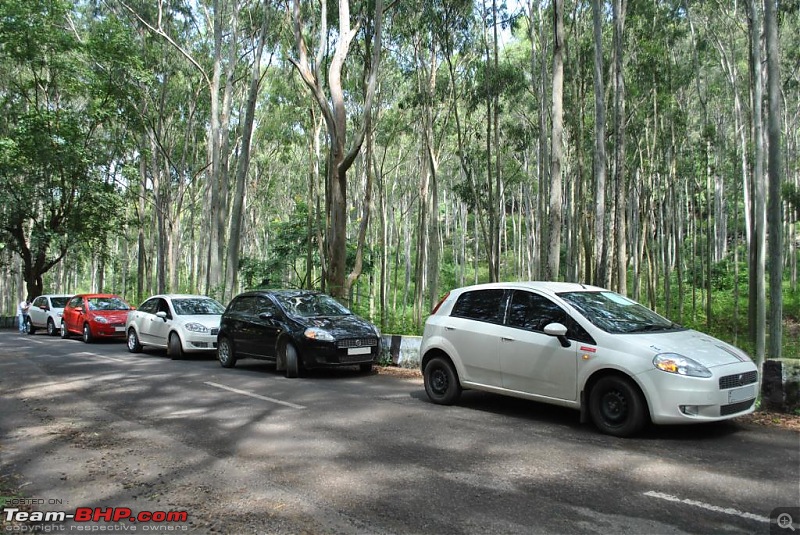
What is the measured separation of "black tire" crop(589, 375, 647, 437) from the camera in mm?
5816

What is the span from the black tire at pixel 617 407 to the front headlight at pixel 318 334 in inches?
203

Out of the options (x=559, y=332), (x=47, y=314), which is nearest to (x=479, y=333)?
(x=559, y=332)

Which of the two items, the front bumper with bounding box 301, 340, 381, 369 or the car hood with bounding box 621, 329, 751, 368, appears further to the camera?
the front bumper with bounding box 301, 340, 381, 369

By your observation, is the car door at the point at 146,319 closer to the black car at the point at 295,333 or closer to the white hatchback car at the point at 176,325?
the white hatchback car at the point at 176,325

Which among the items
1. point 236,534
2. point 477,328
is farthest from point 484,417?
point 236,534

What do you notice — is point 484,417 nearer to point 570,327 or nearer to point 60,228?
point 570,327

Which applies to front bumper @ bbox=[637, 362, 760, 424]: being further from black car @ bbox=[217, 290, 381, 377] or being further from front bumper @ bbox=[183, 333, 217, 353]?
front bumper @ bbox=[183, 333, 217, 353]

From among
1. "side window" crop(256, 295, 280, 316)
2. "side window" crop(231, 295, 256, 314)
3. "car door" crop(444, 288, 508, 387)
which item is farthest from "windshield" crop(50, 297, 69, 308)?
"car door" crop(444, 288, 508, 387)

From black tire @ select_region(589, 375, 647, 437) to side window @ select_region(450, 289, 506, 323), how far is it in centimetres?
154

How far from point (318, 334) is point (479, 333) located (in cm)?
378

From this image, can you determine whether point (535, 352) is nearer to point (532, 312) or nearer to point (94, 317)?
point (532, 312)

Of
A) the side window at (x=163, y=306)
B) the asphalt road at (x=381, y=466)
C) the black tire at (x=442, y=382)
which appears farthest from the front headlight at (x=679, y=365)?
the side window at (x=163, y=306)

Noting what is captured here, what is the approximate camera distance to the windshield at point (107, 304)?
1892 cm

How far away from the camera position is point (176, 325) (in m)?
13.7
